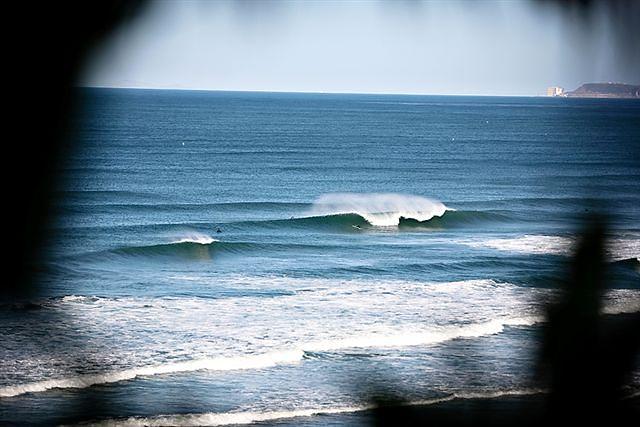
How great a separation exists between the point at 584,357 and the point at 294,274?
55.9 ft

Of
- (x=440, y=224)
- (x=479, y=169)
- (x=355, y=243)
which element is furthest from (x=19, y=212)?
(x=479, y=169)

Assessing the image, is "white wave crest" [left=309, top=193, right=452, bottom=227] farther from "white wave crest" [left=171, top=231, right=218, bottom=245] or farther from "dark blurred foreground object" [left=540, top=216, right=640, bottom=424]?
"dark blurred foreground object" [left=540, top=216, right=640, bottom=424]

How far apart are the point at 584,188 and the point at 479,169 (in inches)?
1657

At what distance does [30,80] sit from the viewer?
0.49 metres

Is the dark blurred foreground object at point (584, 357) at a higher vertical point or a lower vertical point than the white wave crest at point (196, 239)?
higher

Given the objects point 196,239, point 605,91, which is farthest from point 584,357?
point 196,239

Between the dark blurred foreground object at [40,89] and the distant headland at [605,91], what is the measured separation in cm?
27

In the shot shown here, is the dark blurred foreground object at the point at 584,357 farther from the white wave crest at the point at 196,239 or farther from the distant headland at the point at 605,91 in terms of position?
the white wave crest at the point at 196,239

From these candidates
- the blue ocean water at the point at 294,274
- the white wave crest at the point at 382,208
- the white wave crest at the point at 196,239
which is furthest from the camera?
the white wave crest at the point at 382,208

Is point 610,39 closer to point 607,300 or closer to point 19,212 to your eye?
point 607,300

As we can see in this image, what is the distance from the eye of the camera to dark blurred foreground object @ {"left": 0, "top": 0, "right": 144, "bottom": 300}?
1.60 ft

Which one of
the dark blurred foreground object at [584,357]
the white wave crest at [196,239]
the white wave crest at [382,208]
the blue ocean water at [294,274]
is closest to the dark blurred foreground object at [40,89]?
the blue ocean water at [294,274]

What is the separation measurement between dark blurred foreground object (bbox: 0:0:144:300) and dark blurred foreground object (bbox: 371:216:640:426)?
0.25 m

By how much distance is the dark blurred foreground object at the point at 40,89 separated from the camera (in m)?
0.49
